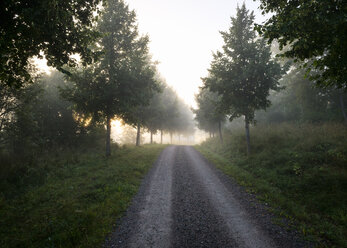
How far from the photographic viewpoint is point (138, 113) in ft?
79.7

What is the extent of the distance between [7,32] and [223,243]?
9.91 meters

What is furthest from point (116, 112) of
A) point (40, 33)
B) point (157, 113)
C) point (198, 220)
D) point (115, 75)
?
point (198, 220)

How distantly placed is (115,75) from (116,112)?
130 inches

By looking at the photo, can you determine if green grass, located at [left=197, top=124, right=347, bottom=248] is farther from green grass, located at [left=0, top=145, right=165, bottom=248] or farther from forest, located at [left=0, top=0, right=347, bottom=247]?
green grass, located at [left=0, top=145, right=165, bottom=248]

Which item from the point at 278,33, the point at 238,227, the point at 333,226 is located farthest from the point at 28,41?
the point at 333,226

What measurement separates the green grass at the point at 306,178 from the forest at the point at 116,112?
0.05 m

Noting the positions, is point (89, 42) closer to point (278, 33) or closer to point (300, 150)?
point (278, 33)

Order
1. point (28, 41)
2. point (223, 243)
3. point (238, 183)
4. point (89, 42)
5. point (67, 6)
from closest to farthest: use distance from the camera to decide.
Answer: point (223, 243) < point (28, 41) < point (67, 6) < point (89, 42) < point (238, 183)

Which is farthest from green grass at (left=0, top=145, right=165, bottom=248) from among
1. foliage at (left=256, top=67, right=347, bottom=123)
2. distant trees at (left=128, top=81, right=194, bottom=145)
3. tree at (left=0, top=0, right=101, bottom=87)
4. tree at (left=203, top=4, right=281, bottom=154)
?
foliage at (left=256, top=67, right=347, bottom=123)

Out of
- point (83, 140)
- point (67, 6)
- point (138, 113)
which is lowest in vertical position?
point (83, 140)

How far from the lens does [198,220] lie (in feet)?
21.1

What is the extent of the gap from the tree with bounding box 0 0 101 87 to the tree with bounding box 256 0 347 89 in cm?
793

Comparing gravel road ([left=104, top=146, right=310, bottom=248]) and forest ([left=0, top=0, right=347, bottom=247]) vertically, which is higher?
forest ([left=0, top=0, right=347, bottom=247])

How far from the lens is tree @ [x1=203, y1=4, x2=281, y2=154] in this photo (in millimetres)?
14703
